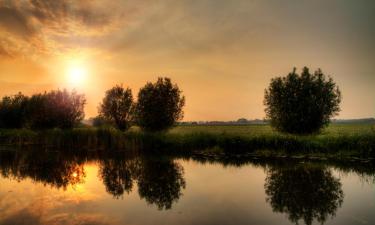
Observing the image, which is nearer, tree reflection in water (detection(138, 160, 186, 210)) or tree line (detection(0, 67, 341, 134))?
tree reflection in water (detection(138, 160, 186, 210))

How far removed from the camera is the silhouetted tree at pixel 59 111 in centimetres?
5975

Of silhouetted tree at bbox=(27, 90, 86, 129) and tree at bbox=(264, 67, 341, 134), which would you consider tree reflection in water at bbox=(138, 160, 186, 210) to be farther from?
silhouetted tree at bbox=(27, 90, 86, 129)

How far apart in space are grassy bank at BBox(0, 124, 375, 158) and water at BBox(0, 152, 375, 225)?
3.78 m

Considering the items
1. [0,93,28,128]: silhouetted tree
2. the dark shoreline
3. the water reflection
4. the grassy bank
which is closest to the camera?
the water reflection

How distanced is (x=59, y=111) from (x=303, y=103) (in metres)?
43.8

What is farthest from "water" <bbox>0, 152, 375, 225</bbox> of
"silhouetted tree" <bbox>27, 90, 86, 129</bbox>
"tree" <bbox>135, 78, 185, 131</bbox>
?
"silhouetted tree" <bbox>27, 90, 86, 129</bbox>

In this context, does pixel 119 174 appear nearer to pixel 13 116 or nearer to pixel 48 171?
pixel 48 171

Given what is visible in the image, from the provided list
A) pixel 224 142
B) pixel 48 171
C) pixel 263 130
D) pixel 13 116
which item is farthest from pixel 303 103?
pixel 13 116

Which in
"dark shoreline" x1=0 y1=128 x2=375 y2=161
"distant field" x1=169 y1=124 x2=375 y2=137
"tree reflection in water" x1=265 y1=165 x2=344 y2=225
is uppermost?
"distant field" x1=169 y1=124 x2=375 y2=137

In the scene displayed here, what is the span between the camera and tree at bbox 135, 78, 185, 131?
43844mm

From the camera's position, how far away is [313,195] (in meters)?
14.9

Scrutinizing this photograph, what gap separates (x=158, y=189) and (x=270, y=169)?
29.9ft

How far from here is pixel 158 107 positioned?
4409 centimetres

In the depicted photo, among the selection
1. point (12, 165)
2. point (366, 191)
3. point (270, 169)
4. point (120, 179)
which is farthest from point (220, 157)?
point (12, 165)
